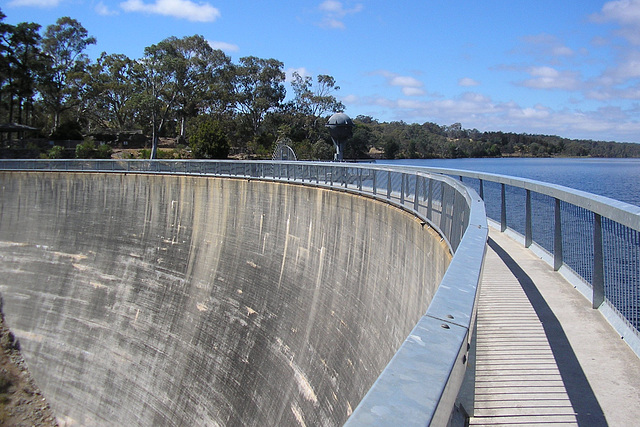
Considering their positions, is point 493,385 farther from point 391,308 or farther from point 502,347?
point 391,308

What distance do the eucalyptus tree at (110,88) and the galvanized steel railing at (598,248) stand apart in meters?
61.4

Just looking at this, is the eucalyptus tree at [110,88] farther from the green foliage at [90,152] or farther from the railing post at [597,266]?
the railing post at [597,266]

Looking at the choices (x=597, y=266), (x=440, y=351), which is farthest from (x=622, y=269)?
(x=440, y=351)

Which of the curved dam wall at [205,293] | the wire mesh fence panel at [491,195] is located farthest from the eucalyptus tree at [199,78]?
the wire mesh fence panel at [491,195]

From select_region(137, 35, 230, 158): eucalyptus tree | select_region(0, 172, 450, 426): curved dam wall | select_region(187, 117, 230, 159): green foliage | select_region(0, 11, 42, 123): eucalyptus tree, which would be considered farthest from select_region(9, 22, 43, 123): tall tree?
select_region(0, 172, 450, 426): curved dam wall

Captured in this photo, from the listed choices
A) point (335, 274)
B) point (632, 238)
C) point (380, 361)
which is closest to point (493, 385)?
point (632, 238)

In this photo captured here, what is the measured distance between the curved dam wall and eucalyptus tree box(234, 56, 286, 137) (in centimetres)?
3855

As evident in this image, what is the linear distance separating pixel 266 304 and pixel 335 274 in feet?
11.5

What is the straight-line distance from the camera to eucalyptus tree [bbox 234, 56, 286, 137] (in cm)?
6384

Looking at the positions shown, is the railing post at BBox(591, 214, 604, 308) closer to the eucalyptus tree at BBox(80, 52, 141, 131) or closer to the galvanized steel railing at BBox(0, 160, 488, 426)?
the galvanized steel railing at BBox(0, 160, 488, 426)

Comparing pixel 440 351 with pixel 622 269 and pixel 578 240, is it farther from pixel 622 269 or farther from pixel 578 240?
pixel 578 240

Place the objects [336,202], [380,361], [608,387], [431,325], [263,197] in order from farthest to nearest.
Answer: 1. [263,197]
2. [336,202]
3. [380,361]
4. [608,387]
5. [431,325]

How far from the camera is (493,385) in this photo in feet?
11.2

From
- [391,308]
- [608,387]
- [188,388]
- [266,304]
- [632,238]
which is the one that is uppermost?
[632,238]
